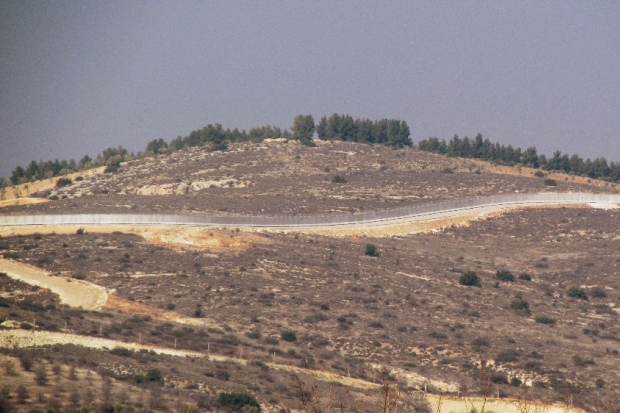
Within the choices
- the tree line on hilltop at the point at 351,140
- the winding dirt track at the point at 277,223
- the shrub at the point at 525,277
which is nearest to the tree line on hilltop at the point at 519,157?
the tree line on hilltop at the point at 351,140

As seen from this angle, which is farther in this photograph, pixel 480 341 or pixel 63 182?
pixel 63 182

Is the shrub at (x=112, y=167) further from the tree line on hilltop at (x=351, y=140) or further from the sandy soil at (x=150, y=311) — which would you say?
the sandy soil at (x=150, y=311)

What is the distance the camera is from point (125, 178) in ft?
364

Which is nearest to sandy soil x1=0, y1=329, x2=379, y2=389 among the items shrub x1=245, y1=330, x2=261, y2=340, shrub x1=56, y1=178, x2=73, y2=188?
shrub x1=245, y1=330, x2=261, y2=340

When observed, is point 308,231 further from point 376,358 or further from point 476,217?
point 376,358

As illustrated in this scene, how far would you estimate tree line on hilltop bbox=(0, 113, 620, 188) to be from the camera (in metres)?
128

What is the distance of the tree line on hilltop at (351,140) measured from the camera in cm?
12775

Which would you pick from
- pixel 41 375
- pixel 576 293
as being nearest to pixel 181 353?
pixel 41 375

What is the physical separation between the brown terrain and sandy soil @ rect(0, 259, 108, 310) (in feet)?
2.06

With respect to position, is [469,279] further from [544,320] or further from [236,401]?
[236,401]

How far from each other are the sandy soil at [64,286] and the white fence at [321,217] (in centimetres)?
1345

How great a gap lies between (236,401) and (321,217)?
56.9 meters

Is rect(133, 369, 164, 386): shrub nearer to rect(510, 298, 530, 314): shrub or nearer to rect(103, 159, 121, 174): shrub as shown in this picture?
rect(510, 298, 530, 314): shrub

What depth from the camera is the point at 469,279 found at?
66312 millimetres
